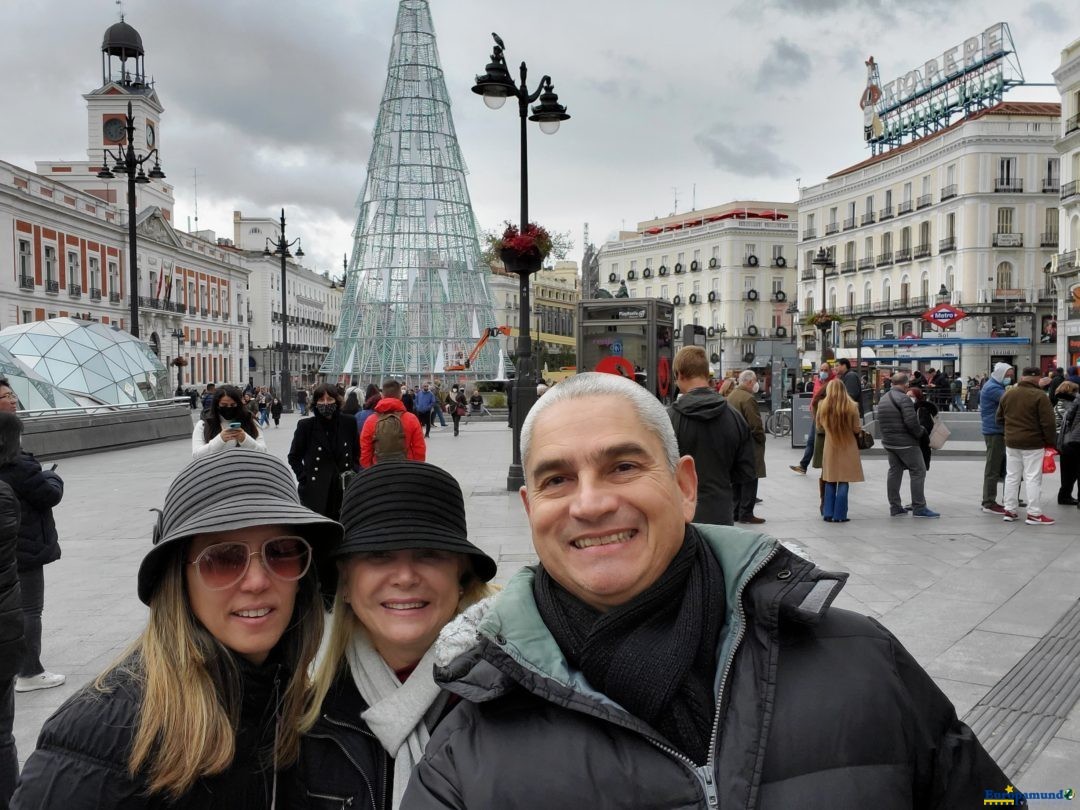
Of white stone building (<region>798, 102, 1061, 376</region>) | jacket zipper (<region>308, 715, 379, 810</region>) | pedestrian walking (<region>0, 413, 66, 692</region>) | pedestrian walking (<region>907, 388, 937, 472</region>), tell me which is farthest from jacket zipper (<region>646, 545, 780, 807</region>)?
white stone building (<region>798, 102, 1061, 376</region>)

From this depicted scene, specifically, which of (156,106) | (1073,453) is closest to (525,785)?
(1073,453)

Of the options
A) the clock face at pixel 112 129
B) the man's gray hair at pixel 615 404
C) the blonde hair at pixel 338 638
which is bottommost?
the blonde hair at pixel 338 638

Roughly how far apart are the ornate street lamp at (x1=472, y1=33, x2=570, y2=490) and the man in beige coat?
3413 millimetres

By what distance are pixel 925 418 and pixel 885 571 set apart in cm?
451

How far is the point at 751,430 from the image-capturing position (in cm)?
888

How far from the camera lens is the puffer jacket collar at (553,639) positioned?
4.47 ft

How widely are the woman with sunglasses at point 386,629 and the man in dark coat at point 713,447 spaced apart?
3680 mm

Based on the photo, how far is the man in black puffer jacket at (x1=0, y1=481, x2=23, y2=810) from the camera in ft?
9.66

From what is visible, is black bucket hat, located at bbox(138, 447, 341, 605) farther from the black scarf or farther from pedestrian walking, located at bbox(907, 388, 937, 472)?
pedestrian walking, located at bbox(907, 388, 937, 472)

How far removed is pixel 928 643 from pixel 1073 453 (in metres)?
6.70

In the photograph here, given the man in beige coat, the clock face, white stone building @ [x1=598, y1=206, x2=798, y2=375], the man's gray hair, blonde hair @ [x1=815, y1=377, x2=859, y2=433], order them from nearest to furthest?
the man's gray hair → the man in beige coat → blonde hair @ [x1=815, y1=377, x2=859, y2=433] → the clock face → white stone building @ [x1=598, y1=206, x2=798, y2=375]

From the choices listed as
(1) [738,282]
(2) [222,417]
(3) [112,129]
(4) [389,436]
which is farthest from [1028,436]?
(1) [738,282]

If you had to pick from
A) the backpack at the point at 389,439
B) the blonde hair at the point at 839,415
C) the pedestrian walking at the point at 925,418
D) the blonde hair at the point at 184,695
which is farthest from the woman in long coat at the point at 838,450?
the blonde hair at the point at 184,695

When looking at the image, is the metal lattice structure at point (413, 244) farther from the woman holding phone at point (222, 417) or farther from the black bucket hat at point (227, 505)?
the black bucket hat at point (227, 505)
